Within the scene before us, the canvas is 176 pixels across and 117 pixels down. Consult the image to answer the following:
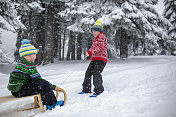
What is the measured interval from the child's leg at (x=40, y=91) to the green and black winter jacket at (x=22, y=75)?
0.30 feet

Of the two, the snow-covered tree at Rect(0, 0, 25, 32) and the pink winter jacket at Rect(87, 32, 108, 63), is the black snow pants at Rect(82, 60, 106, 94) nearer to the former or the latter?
the pink winter jacket at Rect(87, 32, 108, 63)

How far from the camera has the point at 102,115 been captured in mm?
2178

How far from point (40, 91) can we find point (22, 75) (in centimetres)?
44

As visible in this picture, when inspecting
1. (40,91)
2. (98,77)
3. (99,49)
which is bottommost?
(40,91)

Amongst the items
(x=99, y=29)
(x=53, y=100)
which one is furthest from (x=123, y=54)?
(x=53, y=100)

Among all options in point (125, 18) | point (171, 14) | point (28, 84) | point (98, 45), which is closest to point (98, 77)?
point (98, 45)

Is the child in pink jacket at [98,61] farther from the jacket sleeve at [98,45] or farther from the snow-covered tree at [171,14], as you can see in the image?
the snow-covered tree at [171,14]

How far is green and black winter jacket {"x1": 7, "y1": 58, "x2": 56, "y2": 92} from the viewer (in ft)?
8.51

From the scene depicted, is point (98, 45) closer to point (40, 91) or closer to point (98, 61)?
point (98, 61)

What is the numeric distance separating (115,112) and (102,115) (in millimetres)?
203

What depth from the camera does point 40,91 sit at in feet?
8.83

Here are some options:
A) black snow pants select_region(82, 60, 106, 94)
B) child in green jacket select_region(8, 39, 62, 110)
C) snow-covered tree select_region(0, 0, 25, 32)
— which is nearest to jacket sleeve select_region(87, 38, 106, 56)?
black snow pants select_region(82, 60, 106, 94)

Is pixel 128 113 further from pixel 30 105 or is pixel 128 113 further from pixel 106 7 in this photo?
pixel 106 7

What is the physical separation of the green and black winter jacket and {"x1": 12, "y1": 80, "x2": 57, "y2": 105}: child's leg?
9 centimetres
